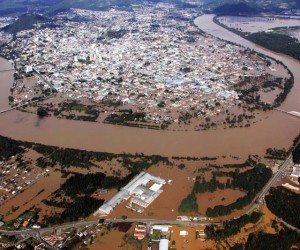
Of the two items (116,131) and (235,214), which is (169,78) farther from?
(235,214)

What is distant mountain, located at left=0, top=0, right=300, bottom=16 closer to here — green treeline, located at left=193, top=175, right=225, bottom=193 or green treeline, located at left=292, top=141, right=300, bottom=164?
green treeline, located at left=292, top=141, right=300, bottom=164

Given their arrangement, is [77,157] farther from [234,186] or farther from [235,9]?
[235,9]

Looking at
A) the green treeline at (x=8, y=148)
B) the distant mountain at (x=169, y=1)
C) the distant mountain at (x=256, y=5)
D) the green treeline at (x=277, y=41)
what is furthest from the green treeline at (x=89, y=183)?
the distant mountain at (x=256, y=5)

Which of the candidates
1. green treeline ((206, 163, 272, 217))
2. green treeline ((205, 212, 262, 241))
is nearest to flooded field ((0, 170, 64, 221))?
green treeline ((206, 163, 272, 217))

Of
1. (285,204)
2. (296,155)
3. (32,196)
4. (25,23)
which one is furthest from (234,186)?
(25,23)

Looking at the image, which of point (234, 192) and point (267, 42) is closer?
point (234, 192)

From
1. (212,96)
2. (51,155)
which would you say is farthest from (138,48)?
(51,155)

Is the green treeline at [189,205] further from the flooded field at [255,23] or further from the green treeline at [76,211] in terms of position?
the flooded field at [255,23]
